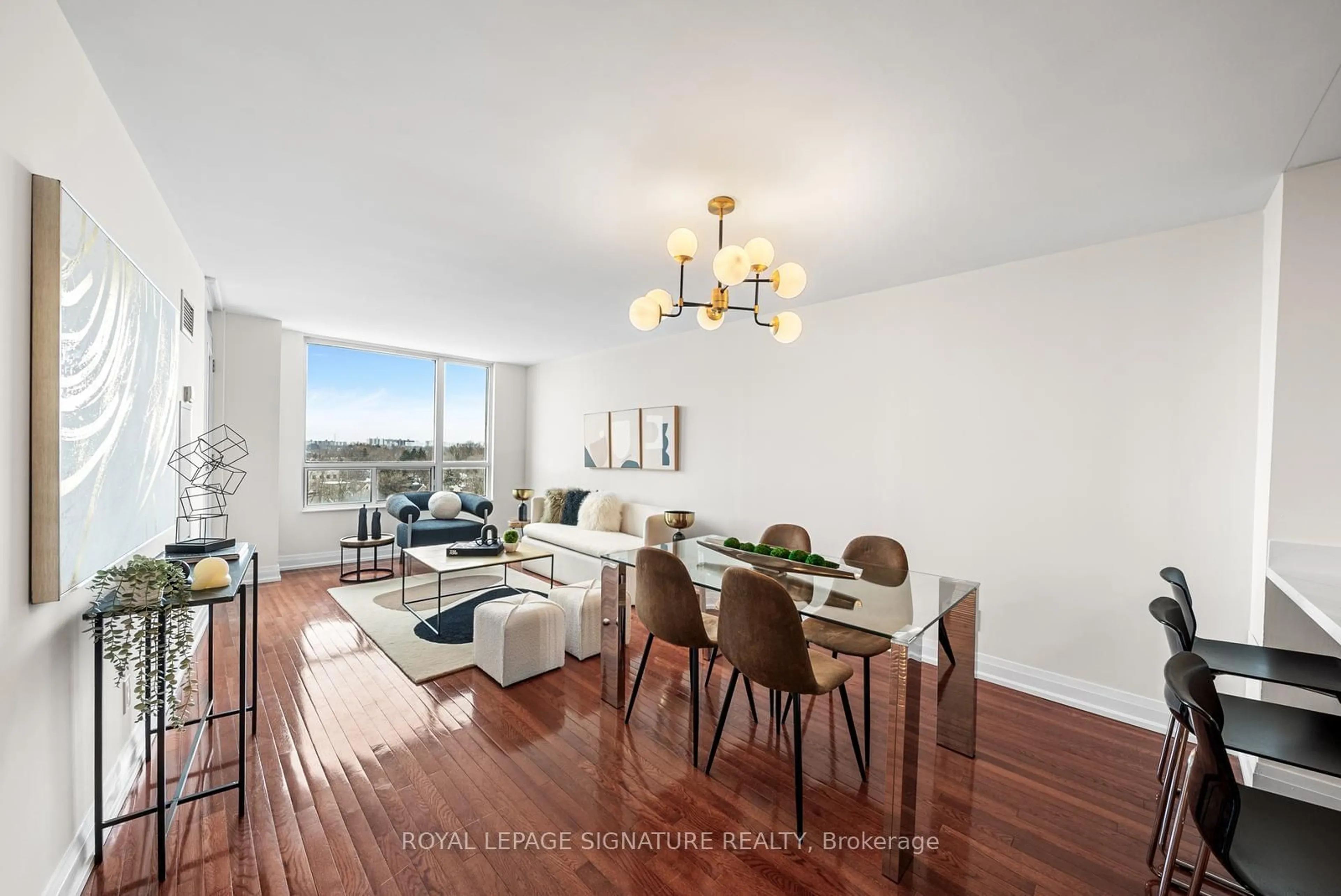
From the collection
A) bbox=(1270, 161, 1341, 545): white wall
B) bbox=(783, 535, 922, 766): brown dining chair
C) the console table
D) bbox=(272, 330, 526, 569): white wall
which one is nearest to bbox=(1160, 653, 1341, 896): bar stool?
bbox=(783, 535, 922, 766): brown dining chair

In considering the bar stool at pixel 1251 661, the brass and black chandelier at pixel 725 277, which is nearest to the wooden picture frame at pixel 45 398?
the brass and black chandelier at pixel 725 277

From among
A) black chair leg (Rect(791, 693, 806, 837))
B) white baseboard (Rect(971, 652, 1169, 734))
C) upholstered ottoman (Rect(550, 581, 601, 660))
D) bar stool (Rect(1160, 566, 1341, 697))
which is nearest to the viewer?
bar stool (Rect(1160, 566, 1341, 697))

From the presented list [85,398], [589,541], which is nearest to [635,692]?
[85,398]

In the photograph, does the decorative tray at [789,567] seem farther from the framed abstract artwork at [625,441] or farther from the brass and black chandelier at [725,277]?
the framed abstract artwork at [625,441]

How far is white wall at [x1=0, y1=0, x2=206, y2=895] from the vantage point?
1.25m

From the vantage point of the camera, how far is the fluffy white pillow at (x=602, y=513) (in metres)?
5.45

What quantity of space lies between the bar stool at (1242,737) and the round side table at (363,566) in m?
5.66

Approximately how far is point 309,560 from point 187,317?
3473 mm

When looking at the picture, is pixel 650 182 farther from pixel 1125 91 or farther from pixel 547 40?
pixel 1125 91

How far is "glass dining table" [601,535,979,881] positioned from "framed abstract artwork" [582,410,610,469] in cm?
273

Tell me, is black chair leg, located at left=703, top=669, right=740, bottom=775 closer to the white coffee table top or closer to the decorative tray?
the decorative tray

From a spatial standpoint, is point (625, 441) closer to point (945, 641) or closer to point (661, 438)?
point (661, 438)

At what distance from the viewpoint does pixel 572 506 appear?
603 cm

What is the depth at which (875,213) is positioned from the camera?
2543mm
